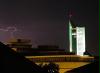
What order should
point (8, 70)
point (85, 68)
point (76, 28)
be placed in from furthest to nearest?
1. point (76, 28)
2. point (85, 68)
3. point (8, 70)

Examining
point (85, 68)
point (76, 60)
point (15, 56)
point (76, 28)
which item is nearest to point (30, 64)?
point (15, 56)

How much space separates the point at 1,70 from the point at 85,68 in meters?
0.58

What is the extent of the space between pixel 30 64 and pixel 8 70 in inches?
5.4

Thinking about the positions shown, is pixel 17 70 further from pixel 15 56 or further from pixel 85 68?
pixel 85 68

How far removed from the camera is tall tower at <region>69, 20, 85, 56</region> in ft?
40.9

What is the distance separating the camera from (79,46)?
12.9 metres

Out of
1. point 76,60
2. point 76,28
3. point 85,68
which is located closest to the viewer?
point 85,68

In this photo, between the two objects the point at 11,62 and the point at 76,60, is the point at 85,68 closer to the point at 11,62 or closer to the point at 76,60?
the point at 11,62

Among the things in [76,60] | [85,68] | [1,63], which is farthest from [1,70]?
[76,60]

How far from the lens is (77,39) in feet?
42.1

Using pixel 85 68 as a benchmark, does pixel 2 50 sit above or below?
above

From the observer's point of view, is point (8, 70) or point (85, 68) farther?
point (85, 68)

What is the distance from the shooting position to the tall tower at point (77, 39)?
1247 centimetres

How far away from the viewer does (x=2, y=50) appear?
1.27 meters
